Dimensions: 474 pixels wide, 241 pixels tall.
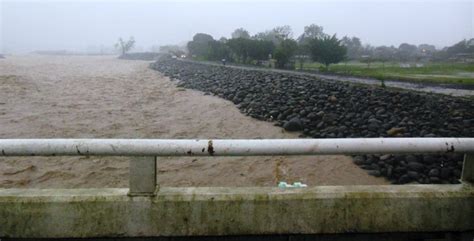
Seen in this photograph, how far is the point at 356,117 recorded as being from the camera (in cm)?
Answer: 963

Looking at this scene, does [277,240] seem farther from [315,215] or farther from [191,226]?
[191,226]

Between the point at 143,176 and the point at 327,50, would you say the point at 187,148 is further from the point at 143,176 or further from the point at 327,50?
the point at 327,50

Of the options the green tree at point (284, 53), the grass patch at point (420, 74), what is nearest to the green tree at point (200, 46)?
the green tree at point (284, 53)

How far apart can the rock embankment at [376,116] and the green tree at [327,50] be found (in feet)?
64.5

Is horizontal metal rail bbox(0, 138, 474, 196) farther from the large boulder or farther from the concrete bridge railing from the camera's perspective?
the large boulder

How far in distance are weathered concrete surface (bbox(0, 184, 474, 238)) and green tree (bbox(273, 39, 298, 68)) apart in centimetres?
3193

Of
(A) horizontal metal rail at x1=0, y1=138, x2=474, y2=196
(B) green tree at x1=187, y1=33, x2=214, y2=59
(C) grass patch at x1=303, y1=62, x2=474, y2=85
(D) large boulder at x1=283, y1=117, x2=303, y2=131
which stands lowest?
(D) large boulder at x1=283, y1=117, x2=303, y2=131

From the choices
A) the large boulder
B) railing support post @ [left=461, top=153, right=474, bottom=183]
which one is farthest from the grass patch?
railing support post @ [left=461, top=153, right=474, bottom=183]

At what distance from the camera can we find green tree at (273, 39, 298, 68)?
33625 millimetres

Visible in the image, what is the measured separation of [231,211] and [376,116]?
27.2 feet

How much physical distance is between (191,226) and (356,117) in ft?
27.0

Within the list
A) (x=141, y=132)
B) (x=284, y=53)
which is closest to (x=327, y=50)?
(x=284, y=53)

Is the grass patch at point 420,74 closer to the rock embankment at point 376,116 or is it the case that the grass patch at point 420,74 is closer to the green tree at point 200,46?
the rock embankment at point 376,116

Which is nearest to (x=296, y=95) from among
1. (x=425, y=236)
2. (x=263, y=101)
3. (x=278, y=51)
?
(x=263, y=101)
